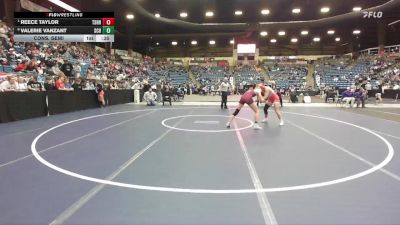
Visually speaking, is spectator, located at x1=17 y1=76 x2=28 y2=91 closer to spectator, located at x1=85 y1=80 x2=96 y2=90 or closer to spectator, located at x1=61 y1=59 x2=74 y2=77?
spectator, located at x1=85 y1=80 x2=96 y2=90

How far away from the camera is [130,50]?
1790 inches

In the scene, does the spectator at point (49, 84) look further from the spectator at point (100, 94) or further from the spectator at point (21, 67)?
the spectator at point (100, 94)

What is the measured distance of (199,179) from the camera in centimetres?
490

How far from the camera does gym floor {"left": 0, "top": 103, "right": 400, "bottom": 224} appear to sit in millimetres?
3584

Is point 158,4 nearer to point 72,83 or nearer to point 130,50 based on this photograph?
point 72,83

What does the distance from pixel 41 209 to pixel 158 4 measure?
26.3 m

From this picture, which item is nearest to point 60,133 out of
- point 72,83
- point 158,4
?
point 72,83

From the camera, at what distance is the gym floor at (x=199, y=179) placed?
141 inches

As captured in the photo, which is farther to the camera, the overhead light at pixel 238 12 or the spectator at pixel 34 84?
the overhead light at pixel 238 12

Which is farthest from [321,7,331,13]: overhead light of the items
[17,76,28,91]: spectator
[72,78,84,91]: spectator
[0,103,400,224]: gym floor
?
[17,76,28,91]: spectator

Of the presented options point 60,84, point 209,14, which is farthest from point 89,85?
point 209,14

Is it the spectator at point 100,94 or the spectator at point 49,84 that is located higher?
the spectator at point 49,84
